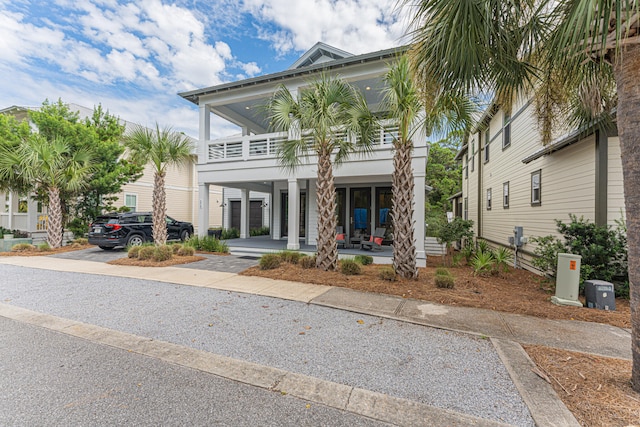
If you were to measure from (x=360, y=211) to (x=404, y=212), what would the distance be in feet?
20.2

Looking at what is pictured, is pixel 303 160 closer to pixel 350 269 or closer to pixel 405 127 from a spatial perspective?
pixel 405 127

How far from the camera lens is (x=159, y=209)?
11.0 metres

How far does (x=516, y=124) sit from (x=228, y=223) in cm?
1685

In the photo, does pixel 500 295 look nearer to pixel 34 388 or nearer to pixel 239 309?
pixel 239 309

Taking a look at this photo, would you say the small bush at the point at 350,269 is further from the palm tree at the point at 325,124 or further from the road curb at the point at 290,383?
the road curb at the point at 290,383

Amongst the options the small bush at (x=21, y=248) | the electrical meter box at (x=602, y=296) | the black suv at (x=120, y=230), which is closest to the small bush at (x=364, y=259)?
the electrical meter box at (x=602, y=296)

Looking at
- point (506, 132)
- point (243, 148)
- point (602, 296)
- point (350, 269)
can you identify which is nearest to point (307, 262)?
point (350, 269)

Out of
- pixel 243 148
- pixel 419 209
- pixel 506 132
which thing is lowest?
pixel 419 209

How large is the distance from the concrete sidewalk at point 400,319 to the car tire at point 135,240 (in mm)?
6264

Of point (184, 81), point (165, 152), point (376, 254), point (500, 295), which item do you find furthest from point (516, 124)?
point (184, 81)

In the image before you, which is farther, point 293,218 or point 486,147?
point 486,147

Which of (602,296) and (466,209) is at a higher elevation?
(466,209)

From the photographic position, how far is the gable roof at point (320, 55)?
38.7 ft

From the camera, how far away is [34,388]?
2631 millimetres
